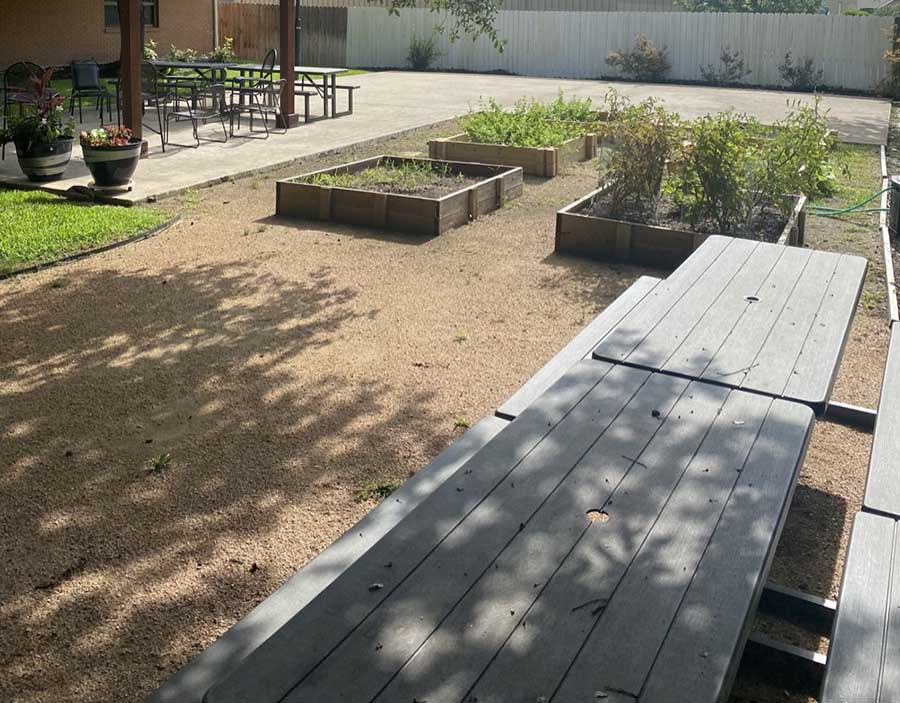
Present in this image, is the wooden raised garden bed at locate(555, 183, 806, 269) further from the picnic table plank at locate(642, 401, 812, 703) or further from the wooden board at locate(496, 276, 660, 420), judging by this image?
the picnic table plank at locate(642, 401, 812, 703)

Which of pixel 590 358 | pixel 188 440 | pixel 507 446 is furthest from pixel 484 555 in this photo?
pixel 188 440

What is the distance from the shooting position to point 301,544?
350 centimetres

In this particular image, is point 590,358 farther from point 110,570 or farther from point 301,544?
point 110,570

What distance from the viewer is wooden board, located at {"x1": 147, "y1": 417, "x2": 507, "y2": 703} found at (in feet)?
7.27

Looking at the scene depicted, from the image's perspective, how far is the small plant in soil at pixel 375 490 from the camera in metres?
3.83

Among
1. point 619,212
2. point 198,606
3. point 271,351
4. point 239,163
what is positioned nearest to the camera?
point 198,606

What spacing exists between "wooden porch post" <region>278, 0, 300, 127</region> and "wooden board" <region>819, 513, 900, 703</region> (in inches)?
464

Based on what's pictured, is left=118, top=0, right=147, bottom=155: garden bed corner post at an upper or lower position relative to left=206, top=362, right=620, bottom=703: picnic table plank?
upper

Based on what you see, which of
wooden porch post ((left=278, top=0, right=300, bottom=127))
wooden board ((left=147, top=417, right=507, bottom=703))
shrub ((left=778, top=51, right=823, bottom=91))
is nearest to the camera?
wooden board ((left=147, top=417, right=507, bottom=703))

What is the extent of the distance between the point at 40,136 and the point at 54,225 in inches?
77.0

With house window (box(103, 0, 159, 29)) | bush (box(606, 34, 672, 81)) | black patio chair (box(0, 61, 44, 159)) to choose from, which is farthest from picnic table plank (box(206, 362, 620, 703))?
bush (box(606, 34, 672, 81))

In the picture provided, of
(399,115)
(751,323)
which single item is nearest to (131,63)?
(399,115)

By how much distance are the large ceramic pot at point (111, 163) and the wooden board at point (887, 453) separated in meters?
6.85

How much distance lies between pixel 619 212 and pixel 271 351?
355cm
